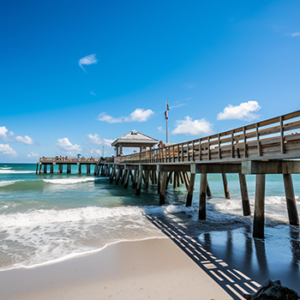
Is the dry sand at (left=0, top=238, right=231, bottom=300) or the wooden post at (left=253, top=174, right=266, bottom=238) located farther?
the wooden post at (left=253, top=174, right=266, bottom=238)

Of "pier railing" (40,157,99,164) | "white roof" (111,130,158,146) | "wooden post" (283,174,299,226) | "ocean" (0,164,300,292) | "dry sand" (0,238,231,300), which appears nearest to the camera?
"dry sand" (0,238,231,300)

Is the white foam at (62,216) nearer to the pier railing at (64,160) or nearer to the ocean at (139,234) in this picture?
the ocean at (139,234)

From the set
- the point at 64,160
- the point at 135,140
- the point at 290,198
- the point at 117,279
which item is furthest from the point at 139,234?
the point at 64,160

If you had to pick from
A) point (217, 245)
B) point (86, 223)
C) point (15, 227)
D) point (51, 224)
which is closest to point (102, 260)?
point (217, 245)

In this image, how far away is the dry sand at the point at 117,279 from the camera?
453 cm

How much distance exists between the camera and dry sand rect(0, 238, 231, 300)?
453 centimetres

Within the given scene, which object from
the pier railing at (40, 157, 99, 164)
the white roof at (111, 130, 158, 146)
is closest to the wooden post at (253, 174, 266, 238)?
the white roof at (111, 130, 158, 146)

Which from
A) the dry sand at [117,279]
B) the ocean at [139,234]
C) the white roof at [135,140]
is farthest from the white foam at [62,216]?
the white roof at [135,140]

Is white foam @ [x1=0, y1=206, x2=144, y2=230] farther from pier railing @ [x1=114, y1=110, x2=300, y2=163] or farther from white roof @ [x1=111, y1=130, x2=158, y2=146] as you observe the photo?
white roof @ [x1=111, y1=130, x2=158, y2=146]

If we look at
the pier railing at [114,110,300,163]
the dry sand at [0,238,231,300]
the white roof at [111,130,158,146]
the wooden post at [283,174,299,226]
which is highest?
the white roof at [111,130,158,146]

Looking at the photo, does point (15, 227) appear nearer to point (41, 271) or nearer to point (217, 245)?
point (41, 271)

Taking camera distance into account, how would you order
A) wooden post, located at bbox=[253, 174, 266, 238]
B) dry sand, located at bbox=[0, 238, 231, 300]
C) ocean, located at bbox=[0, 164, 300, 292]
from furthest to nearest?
wooden post, located at bbox=[253, 174, 266, 238]
ocean, located at bbox=[0, 164, 300, 292]
dry sand, located at bbox=[0, 238, 231, 300]

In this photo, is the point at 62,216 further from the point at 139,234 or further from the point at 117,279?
the point at 117,279

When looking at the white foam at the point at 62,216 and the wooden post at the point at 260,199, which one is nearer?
the wooden post at the point at 260,199
